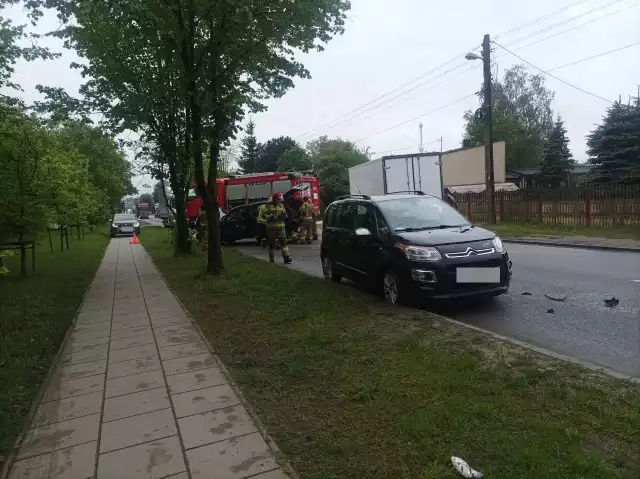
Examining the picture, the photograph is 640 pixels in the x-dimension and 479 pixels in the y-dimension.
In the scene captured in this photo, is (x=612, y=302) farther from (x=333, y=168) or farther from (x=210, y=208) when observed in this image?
(x=333, y=168)

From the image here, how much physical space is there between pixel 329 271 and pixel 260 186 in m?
13.3

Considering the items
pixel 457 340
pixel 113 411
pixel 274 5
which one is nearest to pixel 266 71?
pixel 274 5

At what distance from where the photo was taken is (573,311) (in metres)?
6.27

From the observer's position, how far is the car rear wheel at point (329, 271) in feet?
30.6

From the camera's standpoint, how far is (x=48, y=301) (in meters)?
8.41

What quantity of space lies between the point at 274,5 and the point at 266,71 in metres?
2.47

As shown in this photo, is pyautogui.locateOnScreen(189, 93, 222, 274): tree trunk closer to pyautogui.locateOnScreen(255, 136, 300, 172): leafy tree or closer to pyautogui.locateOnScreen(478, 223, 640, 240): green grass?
pyautogui.locateOnScreen(478, 223, 640, 240): green grass

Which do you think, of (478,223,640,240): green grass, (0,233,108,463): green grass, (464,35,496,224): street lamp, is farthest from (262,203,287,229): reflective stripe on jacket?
(464,35,496,224): street lamp

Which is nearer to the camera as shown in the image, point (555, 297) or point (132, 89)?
point (555, 297)

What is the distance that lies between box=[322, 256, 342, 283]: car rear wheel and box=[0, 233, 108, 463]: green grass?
178 inches

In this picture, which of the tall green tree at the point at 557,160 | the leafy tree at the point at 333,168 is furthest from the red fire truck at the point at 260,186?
the tall green tree at the point at 557,160

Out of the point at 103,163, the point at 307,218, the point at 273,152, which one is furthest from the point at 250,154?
the point at 307,218

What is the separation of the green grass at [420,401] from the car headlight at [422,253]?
0.74m

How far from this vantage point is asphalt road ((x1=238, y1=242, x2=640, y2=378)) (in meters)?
4.84
